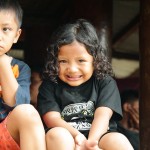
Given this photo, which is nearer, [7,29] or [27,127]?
[27,127]

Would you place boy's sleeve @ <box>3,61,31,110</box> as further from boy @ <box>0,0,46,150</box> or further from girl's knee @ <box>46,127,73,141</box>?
girl's knee @ <box>46,127,73,141</box>

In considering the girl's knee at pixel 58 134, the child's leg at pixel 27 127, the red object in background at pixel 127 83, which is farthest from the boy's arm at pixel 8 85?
the red object in background at pixel 127 83

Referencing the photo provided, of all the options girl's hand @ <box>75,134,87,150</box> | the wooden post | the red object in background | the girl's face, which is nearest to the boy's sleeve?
the girl's face

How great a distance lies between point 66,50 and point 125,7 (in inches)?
125

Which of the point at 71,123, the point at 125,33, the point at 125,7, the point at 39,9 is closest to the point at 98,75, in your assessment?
the point at 71,123

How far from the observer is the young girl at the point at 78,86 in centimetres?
353

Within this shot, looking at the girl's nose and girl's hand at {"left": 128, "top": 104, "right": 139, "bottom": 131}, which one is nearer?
the girl's nose

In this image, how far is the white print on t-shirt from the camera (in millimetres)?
3551

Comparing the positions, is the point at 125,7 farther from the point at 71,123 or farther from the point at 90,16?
the point at 71,123

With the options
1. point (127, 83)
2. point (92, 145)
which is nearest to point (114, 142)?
point (92, 145)

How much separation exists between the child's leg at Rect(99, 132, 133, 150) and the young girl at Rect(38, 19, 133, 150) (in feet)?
0.44

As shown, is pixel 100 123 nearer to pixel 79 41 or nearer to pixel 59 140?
pixel 59 140

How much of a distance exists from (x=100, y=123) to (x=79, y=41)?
1.86 ft

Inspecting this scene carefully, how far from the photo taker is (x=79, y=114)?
3.55 m
